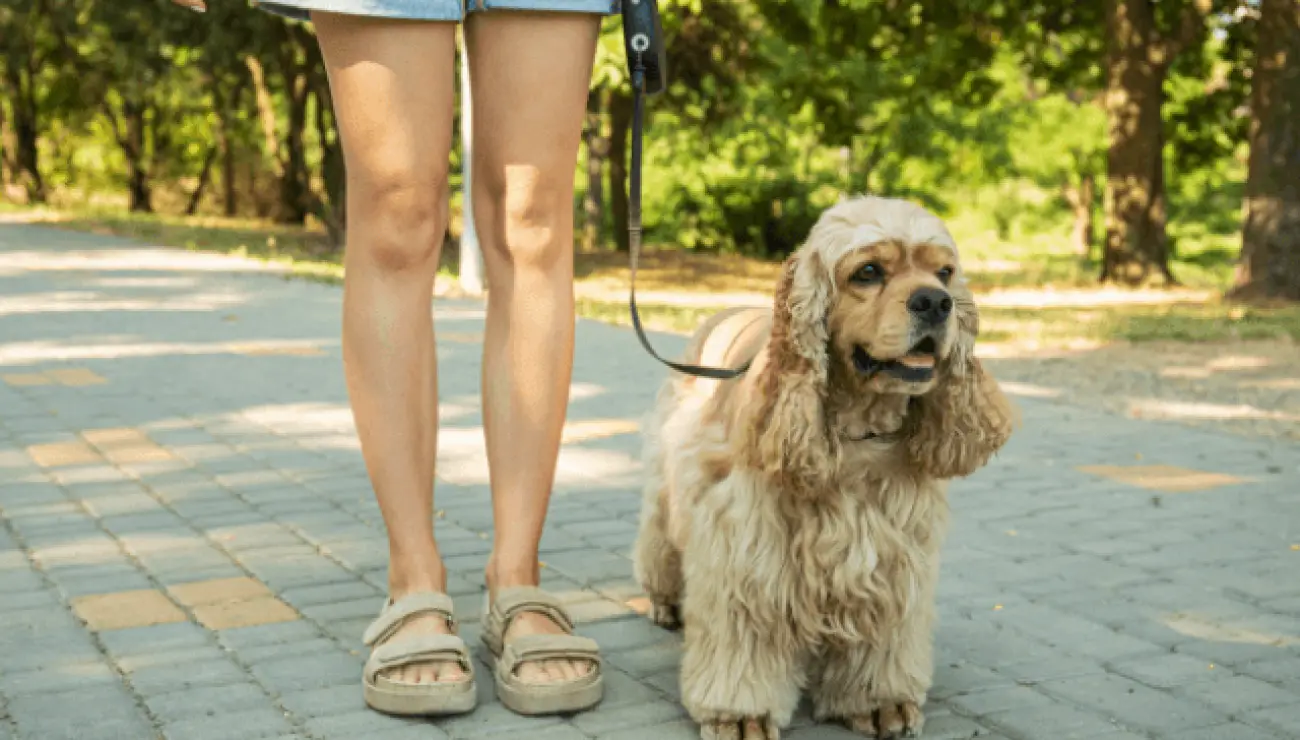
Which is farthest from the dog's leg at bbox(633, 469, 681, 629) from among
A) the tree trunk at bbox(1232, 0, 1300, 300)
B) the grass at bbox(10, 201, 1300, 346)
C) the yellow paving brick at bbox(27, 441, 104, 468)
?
the tree trunk at bbox(1232, 0, 1300, 300)

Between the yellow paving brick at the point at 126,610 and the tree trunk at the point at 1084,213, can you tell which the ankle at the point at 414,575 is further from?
the tree trunk at the point at 1084,213

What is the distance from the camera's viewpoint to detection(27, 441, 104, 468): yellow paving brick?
5977mm

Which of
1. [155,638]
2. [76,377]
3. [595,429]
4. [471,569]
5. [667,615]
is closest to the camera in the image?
[155,638]

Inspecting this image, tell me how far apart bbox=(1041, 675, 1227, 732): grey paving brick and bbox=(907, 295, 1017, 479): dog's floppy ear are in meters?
0.71

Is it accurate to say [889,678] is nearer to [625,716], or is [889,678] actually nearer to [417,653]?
[625,716]

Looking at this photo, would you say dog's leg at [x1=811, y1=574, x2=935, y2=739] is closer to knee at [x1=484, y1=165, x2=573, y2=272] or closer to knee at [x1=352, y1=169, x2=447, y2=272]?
knee at [x1=484, y1=165, x2=573, y2=272]

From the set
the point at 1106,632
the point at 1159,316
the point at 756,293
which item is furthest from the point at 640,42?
the point at 756,293

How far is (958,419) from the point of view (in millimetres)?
3045

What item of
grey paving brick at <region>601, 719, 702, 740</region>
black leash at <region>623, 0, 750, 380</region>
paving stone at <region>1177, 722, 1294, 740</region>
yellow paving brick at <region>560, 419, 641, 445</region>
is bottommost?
yellow paving brick at <region>560, 419, 641, 445</region>

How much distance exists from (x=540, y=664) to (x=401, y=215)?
105 centimetres

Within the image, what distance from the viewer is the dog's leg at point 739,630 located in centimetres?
310

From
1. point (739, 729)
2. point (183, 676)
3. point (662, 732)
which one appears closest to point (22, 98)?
point (183, 676)

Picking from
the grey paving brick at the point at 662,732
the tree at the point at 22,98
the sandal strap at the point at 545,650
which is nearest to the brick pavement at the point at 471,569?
the grey paving brick at the point at 662,732

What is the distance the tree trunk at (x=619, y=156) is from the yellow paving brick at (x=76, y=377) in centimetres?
1379
